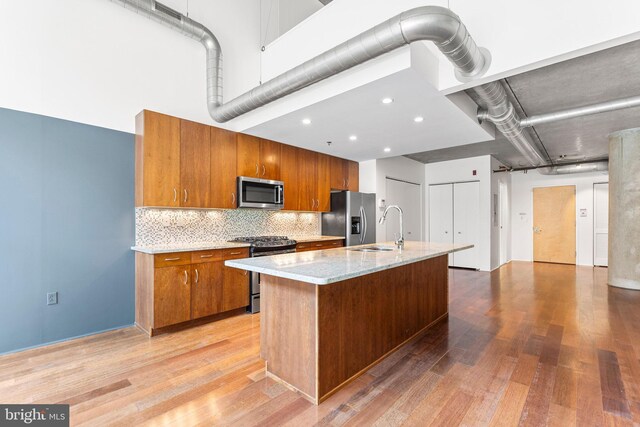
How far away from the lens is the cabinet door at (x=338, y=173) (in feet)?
18.8

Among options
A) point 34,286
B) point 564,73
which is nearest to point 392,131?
point 564,73

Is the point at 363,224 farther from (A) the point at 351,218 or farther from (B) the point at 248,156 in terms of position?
(B) the point at 248,156

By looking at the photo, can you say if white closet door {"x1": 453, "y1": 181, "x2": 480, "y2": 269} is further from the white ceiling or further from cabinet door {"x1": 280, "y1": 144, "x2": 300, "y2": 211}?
cabinet door {"x1": 280, "y1": 144, "x2": 300, "y2": 211}

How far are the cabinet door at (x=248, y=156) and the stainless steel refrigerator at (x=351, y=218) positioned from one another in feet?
5.78

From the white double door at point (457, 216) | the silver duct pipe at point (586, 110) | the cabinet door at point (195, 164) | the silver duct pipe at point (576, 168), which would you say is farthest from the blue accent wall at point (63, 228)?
the silver duct pipe at point (576, 168)

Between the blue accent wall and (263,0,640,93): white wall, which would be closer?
(263,0,640,93): white wall

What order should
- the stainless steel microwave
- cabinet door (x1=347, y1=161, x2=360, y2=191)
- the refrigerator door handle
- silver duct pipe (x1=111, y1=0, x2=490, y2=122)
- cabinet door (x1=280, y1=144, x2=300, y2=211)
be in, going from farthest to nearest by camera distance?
cabinet door (x1=347, y1=161, x2=360, y2=191) < the refrigerator door handle < cabinet door (x1=280, y1=144, x2=300, y2=211) < the stainless steel microwave < silver duct pipe (x1=111, y1=0, x2=490, y2=122)

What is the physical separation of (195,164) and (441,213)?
6.35 m

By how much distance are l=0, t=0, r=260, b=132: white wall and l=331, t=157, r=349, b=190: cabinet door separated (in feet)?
7.34

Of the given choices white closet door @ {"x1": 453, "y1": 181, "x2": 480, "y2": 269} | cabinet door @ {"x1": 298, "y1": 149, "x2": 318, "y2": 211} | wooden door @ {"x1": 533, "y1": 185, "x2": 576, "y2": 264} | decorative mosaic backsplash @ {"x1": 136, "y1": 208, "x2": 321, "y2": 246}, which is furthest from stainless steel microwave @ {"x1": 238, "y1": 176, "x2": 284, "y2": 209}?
wooden door @ {"x1": 533, "y1": 185, "x2": 576, "y2": 264}

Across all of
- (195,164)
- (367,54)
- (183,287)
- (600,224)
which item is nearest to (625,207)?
(600,224)

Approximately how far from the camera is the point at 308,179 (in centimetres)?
521

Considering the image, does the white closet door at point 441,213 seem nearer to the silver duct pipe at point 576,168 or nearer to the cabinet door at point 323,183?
the silver duct pipe at point 576,168

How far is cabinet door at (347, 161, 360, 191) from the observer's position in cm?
610
